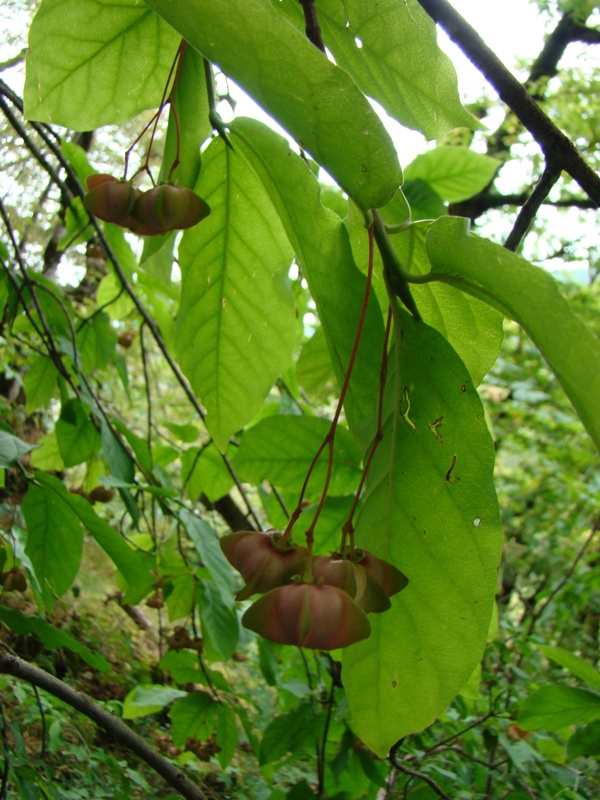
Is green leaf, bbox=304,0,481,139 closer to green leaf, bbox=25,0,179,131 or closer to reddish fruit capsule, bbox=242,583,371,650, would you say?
green leaf, bbox=25,0,179,131

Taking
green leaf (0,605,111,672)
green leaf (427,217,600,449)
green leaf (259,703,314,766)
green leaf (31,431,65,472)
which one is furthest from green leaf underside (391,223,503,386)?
green leaf (31,431,65,472)

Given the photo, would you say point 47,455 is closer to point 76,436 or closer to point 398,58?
point 76,436

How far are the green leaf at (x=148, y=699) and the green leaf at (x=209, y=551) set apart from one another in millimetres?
378

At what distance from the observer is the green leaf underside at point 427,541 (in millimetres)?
462

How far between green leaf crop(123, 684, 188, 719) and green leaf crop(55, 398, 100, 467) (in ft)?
1.76

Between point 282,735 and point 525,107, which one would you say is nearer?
point 525,107

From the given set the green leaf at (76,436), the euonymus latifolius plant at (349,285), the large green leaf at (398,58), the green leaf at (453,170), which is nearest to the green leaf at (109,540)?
the euonymus latifolius plant at (349,285)

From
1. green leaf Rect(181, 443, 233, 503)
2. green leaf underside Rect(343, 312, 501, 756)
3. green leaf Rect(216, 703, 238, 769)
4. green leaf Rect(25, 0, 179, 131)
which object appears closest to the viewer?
green leaf underside Rect(343, 312, 501, 756)

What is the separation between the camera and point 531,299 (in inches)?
14.4

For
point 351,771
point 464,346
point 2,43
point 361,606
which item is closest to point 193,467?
point 351,771

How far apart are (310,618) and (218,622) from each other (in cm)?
94

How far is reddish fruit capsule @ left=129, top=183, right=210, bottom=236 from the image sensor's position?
554 mm

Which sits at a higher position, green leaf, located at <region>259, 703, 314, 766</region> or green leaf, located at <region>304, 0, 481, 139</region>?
green leaf, located at <region>304, 0, 481, 139</region>

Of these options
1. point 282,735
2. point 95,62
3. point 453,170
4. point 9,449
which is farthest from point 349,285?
point 282,735
